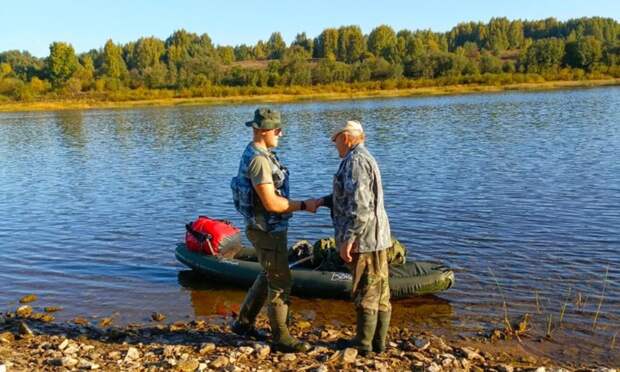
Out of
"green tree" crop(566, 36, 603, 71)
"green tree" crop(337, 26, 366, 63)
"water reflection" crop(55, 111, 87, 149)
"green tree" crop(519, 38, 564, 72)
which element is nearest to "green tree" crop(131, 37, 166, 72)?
"green tree" crop(337, 26, 366, 63)

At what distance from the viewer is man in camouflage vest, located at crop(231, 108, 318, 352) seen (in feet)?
19.0

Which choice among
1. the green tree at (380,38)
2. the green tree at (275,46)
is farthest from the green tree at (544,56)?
the green tree at (275,46)

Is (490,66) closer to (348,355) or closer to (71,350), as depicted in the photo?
(348,355)

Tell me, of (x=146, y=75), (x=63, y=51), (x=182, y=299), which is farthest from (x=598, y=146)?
(x=63, y=51)

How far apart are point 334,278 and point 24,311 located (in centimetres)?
418

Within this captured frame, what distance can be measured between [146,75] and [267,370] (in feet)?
363

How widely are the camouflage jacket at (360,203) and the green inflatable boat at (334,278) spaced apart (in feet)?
9.12

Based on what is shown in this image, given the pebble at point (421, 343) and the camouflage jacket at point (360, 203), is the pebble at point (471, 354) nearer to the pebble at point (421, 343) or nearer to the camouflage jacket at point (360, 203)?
the pebble at point (421, 343)

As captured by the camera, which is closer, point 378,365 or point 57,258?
point 378,365

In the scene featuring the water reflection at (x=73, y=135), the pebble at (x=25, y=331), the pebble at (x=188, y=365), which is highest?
the pebble at (x=188, y=365)

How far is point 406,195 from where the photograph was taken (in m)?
16.3

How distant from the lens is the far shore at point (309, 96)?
80.3 meters

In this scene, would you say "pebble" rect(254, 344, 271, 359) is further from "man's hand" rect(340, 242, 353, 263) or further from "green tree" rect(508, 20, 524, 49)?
"green tree" rect(508, 20, 524, 49)

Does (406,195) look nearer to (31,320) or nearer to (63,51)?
(31,320)
